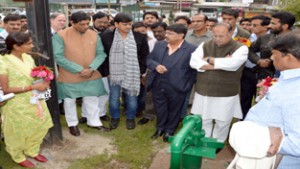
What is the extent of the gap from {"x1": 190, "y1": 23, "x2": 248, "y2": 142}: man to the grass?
879 mm

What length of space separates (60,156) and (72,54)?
1404mm

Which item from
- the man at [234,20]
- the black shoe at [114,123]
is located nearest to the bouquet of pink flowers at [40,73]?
the black shoe at [114,123]

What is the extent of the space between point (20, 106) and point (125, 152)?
149 centimetres

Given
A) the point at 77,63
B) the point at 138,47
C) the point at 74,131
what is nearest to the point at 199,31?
the point at 138,47

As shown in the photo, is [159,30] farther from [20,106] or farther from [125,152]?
[20,106]

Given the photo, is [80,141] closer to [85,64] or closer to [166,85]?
[85,64]

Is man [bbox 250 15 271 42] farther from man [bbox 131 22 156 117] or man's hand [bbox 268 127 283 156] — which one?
man's hand [bbox 268 127 283 156]

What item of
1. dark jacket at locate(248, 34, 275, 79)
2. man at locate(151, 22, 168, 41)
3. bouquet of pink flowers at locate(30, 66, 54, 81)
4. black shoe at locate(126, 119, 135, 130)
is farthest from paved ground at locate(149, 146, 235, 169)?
man at locate(151, 22, 168, 41)

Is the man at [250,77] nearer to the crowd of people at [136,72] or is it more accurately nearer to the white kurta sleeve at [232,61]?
the crowd of people at [136,72]

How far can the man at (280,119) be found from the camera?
1.25 metres

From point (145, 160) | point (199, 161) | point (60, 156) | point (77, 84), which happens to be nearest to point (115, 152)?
point (145, 160)

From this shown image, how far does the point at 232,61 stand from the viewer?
130 inches

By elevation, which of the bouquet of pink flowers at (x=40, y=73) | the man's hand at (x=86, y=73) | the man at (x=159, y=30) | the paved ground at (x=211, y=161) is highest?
the man at (x=159, y=30)

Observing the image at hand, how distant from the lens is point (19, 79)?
3.02 m
